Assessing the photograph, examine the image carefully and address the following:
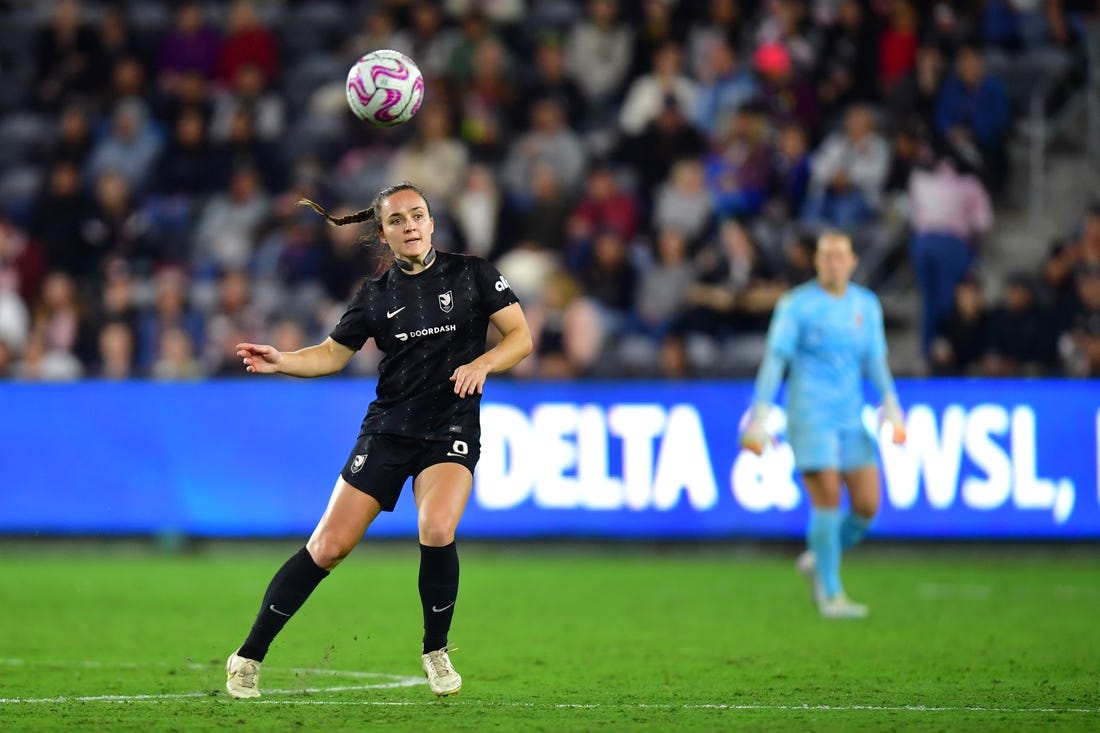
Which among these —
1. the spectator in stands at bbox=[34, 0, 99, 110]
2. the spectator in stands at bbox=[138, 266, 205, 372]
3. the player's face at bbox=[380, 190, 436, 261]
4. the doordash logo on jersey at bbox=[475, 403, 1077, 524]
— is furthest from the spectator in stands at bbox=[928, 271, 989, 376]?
the spectator in stands at bbox=[34, 0, 99, 110]

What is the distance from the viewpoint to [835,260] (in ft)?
36.1

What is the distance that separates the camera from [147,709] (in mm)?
7211

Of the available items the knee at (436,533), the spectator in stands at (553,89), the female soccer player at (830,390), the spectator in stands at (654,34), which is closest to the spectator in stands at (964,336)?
the female soccer player at (830,390)

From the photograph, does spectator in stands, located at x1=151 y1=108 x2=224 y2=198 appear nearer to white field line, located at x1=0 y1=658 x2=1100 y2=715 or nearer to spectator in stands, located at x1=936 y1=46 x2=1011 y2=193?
spectator in stands, located at x1=936 y1=46 x2=1011 y2=193

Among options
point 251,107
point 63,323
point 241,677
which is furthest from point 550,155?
point 241,677

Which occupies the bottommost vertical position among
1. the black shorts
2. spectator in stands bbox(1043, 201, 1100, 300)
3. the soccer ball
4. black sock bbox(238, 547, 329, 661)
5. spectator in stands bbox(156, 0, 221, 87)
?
black sock bbox(238, 547, 329, 661)

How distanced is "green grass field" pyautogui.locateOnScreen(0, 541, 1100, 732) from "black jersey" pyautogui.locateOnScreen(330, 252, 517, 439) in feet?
3.83

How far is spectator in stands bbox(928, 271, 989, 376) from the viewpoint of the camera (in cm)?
1531

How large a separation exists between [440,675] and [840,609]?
4.25 m

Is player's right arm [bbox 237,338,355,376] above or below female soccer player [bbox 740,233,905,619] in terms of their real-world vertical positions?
above

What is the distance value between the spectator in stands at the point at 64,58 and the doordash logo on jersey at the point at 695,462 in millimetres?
8069

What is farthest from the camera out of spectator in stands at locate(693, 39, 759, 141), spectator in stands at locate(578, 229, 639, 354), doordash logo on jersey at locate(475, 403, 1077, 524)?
Answer: spectator in stands at locate(693, 39, 759, 141)

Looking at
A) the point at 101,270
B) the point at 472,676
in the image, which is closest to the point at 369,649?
the point at 472,676

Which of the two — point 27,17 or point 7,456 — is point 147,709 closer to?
point 7,456
